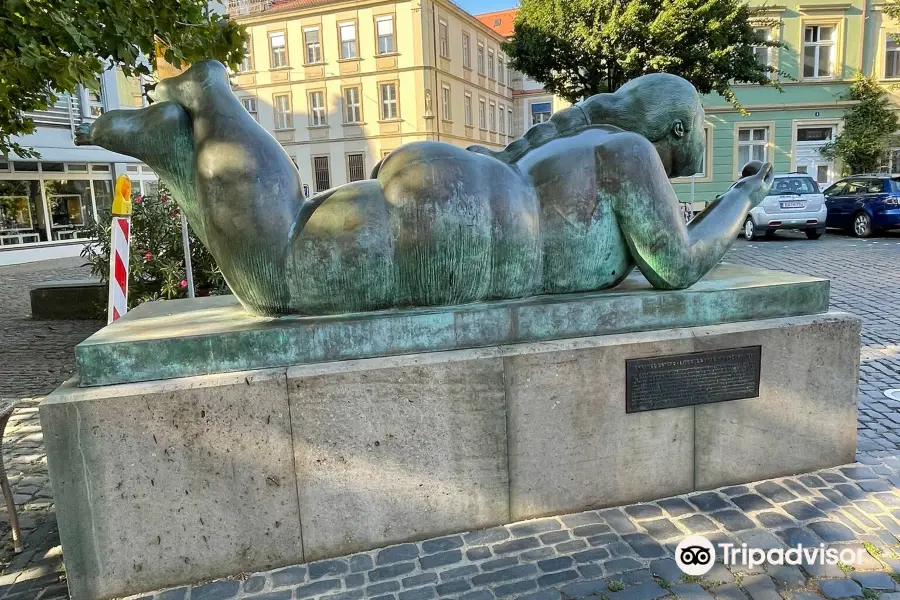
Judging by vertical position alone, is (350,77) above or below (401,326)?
above

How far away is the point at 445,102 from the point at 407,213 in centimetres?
3936

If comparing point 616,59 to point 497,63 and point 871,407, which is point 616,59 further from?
point 497,63

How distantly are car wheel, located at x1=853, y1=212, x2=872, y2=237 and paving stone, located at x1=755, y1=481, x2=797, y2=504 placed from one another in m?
15.9

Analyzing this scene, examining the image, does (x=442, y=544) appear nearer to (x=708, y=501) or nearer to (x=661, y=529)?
(x=661, y=529)

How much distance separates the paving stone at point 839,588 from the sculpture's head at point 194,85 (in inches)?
133

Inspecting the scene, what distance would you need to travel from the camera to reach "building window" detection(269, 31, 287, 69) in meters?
40.6

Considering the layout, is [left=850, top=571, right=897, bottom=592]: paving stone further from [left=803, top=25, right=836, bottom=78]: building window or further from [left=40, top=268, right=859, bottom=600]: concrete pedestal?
[left=803, top=25, right=836, bottom=78]: building window

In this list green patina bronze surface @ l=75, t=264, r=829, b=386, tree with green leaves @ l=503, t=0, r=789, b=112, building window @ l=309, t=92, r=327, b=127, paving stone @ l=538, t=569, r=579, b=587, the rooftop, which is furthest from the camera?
the rooftop

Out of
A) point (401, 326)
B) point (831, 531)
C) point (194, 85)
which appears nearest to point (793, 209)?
point (831, 531)

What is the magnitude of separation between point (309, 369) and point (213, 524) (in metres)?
0.78

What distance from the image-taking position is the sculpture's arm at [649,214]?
3.14m

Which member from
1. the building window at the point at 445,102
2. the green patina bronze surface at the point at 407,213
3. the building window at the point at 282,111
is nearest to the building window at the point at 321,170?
the building window at the point at 282,111

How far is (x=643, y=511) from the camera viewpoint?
3.14m

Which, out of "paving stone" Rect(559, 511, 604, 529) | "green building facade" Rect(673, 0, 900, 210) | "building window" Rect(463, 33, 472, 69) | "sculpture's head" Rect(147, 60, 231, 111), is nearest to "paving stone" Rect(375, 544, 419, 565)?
"paving stone" Rect(559, 511, 604, 529)
